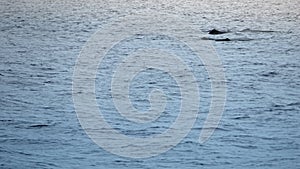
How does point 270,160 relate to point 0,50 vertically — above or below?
below

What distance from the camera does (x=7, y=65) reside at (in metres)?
13.8

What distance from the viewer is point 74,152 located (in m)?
8.54

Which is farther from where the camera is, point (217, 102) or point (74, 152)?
point (217, 102)

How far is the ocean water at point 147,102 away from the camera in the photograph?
8383 millimetres

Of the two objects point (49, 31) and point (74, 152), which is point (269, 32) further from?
point (74, 152)

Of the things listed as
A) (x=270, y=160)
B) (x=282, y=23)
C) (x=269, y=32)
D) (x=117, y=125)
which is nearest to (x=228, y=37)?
(x=269, y=32)

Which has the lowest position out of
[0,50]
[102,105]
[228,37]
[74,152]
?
[74,152]

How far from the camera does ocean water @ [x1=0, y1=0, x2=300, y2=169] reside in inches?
330

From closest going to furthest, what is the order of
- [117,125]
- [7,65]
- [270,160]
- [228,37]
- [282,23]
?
[270,160]
[117,125]
[7,65]
[228,37]
[282,23]

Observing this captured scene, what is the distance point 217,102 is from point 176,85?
1331 millimetres

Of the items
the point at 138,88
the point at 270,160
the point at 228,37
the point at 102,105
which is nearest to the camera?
the point at 270,160

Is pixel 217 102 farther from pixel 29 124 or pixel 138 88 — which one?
pixel 29 124

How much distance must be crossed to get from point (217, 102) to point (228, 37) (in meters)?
7.30

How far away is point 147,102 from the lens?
11.0 m
